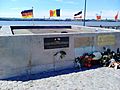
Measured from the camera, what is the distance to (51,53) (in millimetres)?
8547

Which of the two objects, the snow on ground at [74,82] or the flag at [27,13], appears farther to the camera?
the flag at [27,13]

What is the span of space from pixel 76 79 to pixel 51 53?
1.75 metres

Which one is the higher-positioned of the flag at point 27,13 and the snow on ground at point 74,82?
the flag at point 27,13

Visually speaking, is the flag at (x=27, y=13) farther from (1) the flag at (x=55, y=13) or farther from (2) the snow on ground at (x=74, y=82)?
(2) the snow on ground at (x=74, y=82)

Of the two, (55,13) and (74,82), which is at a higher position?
(55,13)

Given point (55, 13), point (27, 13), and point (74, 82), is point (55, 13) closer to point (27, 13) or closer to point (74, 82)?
point (27, 13)

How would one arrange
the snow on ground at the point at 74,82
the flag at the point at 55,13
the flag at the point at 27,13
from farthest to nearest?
the flag at the point at 55,13
the flag at the point at 27,13
the snow on ground at the point at 74,82

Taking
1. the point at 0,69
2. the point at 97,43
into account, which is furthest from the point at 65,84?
the point at 97,43

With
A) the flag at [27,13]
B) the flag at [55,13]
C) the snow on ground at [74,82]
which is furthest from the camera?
the flag at [55,13]

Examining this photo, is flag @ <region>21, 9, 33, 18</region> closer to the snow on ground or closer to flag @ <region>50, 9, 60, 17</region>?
flag @ <region>50, 9, 60, 17</region>

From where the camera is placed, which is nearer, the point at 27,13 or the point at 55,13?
the point at 27,13

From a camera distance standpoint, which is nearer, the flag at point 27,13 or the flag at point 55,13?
the flag at point 27,13

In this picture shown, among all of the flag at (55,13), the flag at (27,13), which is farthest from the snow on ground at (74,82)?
the flag at (55,13)

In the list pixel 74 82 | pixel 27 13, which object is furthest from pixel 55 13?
pixel 74 82
